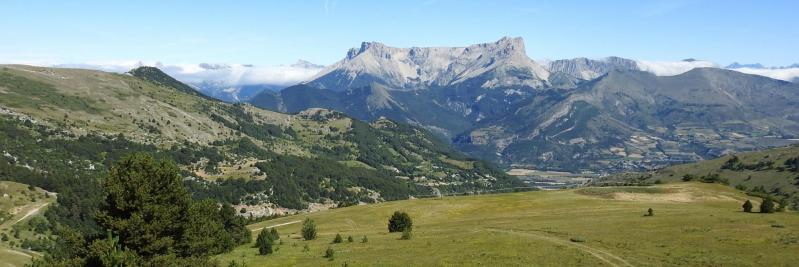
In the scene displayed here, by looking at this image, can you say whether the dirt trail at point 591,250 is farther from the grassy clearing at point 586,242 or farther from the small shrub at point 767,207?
the small shrub at point 767,207

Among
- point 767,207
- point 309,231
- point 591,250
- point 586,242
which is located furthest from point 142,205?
point 767,207

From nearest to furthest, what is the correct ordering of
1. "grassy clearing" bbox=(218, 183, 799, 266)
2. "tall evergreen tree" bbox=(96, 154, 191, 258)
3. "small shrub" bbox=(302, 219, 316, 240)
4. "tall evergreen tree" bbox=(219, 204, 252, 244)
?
"tall evergreen tree" bbox=(96, 154, 191, 258) → "grassy clearing" bbox=(218, 183, 799, 266) → "tall evergreen tree" bbox=(219, 204, 252, 244) → "small shrub" bbox=(302, 219, 316, 240)

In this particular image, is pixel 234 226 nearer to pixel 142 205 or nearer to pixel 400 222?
pixel 400 222

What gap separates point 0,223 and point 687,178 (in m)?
190

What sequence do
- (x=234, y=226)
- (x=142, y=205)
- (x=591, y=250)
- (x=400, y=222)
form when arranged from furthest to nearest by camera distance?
(x=400, y=222), (x=234, y=226), (x=591, y=250), (x=142, y=205)

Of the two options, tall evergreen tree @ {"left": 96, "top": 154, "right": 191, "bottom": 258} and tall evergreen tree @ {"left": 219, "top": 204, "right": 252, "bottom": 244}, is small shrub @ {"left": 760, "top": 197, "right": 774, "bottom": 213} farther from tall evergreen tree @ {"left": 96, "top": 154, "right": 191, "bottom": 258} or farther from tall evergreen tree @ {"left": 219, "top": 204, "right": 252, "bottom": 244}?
tall evergreen tree @ {"left": 96, "top": 154, "right": 191, "bottom": 258}

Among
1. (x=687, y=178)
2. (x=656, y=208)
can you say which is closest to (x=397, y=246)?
(x=656, y=208)

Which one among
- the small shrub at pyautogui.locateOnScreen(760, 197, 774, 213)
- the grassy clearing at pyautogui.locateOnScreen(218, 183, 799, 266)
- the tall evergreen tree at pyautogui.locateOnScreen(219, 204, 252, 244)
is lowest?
the tall evergreen tree at pyautogui.locateOnScreen(219, 204, 252, 244)

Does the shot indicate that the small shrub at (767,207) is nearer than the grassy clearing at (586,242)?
No

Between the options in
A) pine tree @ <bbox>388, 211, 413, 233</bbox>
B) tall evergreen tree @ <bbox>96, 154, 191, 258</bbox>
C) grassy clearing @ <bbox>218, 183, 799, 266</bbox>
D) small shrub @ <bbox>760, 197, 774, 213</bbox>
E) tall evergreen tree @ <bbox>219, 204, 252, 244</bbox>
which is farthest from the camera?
pine tree @ <bbox>388, 211, 413, 233</bbox>

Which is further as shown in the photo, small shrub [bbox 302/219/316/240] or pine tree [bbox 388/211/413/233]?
pine tree [bbox 388/211/413/233]

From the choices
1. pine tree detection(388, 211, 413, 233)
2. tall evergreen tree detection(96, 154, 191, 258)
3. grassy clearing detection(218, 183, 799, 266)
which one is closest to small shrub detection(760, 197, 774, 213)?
grassy clearing detection(218, 183, 799, 266)

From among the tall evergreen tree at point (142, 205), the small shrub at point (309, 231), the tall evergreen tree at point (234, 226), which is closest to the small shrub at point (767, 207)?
the small shrub at point (309, 231)

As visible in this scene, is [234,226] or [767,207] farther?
[767,207]
